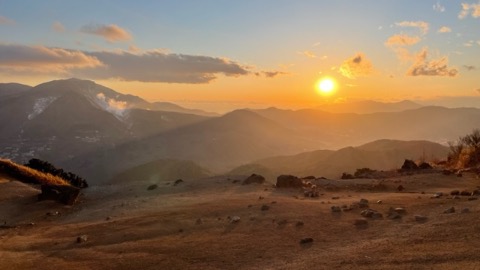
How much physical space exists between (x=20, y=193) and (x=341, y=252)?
18.4m

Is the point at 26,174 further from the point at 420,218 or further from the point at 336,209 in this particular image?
the point at 420,218

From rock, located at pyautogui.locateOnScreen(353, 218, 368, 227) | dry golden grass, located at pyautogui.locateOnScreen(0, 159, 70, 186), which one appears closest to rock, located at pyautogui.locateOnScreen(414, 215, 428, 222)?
rock, located at pyautogui.locateOnScreen(353, 218, 368, 227)

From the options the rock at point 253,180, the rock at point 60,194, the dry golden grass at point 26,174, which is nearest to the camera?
the rock at point 253,180

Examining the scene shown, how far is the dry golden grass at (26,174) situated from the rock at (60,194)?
8148 mm

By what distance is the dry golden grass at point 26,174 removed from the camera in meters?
28.3

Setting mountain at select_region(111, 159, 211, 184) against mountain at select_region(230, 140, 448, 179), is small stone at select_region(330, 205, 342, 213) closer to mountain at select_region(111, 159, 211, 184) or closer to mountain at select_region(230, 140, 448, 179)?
mountain at select_region(230, 140, 448, 179)

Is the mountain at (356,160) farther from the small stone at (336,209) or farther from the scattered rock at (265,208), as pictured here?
the small stone at (336,209)

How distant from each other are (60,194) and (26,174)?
34.1ft

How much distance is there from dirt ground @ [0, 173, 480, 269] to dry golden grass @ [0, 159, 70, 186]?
10.7 meters

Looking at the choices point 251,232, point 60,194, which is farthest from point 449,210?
point 60,194

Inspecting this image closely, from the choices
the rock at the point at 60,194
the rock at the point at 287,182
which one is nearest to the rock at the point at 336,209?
the rock at the point at 287,182

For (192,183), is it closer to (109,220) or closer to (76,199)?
(76,199)

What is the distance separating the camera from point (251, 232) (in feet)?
36.6

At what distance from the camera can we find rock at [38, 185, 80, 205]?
20.0 meters
